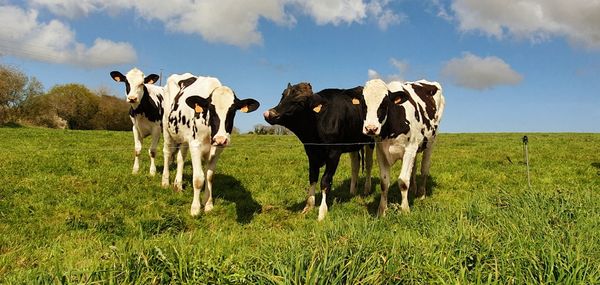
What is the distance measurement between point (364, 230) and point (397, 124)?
3311 millimetres

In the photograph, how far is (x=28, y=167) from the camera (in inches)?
409

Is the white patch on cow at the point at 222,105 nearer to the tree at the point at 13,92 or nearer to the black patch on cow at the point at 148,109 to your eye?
the black patch on cow at the point at 148,109

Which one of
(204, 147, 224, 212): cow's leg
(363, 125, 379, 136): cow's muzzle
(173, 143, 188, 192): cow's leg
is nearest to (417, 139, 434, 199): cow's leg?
(363, 125, 379, 136): cow's muzzle

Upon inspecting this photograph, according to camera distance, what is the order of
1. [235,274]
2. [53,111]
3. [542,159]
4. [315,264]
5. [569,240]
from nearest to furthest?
[235,274] < [315,264] < [569,240] < [542,159] < [53,111]

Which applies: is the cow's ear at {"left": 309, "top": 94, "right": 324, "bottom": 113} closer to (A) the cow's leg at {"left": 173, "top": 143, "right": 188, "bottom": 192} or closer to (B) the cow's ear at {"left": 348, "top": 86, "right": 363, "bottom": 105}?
(B) the cow's ear at {"left": 348, "top": 86, "right": 363, "bottom": 105}

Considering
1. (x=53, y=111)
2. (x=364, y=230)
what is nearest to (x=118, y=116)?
(x=53, y=111)

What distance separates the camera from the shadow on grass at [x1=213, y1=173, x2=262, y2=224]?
804 cm

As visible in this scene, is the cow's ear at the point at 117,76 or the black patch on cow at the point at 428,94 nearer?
the black patch on cow at the point at 428,94

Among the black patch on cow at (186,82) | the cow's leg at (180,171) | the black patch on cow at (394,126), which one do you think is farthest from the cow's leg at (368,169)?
the black patch on cow at (186,82)

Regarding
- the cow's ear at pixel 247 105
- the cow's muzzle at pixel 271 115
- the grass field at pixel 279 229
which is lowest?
the grass field at pixel 279 229

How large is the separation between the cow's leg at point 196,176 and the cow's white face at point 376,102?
321cm

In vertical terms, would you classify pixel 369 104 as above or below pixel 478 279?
above

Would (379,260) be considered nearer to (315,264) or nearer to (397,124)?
(315,264)

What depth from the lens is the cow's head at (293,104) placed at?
7.93 metres
